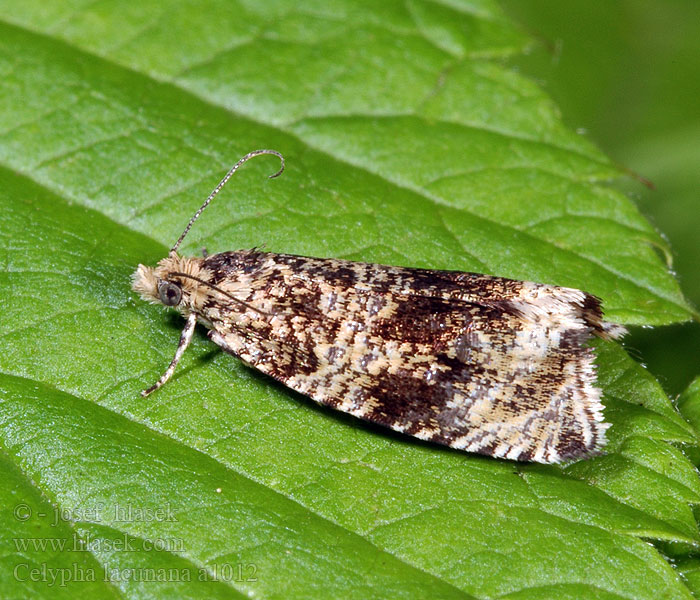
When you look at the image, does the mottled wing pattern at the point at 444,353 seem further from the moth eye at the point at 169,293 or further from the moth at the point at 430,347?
the moth eye at the point at 169,293

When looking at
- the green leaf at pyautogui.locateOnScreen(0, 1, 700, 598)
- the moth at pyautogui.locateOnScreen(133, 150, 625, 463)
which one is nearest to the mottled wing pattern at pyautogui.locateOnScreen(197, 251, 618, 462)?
the moth at pyautogui.locateOnScreen(133, 150, 625, 463)

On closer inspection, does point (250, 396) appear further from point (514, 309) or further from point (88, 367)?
point (514, 309)

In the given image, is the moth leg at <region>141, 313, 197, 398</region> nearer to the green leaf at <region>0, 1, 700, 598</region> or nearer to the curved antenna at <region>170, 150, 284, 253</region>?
the green leaf at <region>0, 1, 700, 598</region>

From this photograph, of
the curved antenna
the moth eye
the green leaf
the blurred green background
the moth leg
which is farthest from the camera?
the blurred green background

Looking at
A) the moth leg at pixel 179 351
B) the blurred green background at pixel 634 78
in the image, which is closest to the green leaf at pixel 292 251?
the moth leg at pixel 179 351

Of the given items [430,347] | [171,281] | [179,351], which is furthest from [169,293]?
[430,347]

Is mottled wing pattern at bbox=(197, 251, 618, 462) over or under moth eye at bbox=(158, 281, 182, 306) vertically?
over

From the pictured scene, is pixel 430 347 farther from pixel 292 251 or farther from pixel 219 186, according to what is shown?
pixel 219 186
